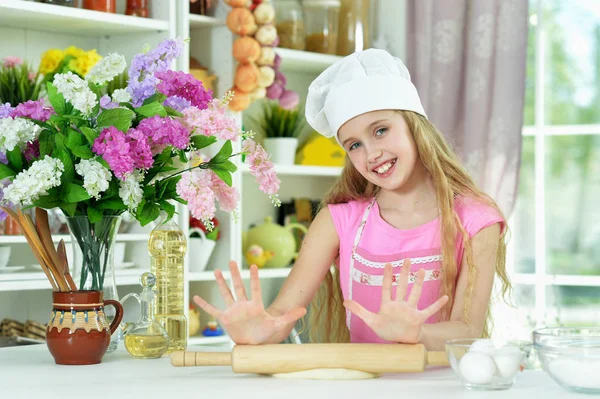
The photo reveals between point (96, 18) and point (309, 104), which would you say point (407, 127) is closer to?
point (309, 104)

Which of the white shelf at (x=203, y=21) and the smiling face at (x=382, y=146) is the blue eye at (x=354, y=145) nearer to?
the smiling face at (x=382, y=146)

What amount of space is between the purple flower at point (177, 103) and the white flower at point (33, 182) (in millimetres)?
259

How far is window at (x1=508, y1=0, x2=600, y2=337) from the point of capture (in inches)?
140

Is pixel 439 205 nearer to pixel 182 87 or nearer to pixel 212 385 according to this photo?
pixel 182 87

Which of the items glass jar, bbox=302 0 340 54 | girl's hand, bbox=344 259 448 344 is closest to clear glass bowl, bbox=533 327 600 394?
girl's hand, bbox=344 259 448 344

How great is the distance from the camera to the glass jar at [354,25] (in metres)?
3.91

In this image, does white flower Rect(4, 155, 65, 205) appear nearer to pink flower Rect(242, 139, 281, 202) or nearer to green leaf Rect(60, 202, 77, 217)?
green leaf Rect(60, 202, 77, 217)

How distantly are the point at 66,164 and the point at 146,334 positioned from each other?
0.36 metres

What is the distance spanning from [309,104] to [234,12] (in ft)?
4.14

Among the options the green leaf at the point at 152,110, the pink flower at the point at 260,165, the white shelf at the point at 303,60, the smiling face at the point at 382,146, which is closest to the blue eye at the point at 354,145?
the smiling face at the point at 382,146

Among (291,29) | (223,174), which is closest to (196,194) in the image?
(223,174)

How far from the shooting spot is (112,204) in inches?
68.3

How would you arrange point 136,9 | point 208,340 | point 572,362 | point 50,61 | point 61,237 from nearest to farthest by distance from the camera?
point 572,362 < point 61,237 < point 50,61 < point 136,9 < point 208,340

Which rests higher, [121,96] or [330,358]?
[121,96]
